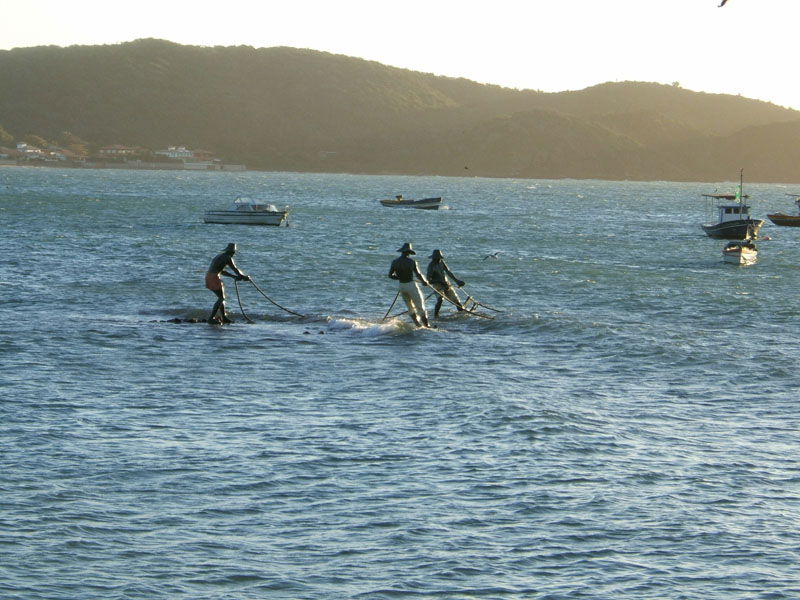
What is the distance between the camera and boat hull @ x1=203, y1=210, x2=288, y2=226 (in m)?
82.2

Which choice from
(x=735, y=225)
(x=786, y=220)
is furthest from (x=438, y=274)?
(x=786, y=220)

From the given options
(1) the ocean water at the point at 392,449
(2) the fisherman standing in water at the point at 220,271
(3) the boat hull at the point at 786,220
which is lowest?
(1) the ocean water at the point at 392,449

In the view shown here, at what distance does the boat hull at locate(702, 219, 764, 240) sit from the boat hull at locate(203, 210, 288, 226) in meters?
28.3

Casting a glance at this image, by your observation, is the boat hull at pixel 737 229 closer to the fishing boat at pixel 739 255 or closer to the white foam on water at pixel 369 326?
the fishing boat at pixel 739 255

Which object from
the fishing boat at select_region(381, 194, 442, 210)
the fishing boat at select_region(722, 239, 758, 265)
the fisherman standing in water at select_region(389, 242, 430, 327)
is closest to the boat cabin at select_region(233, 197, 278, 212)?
the fishing boat at select_region(381, 194, 442, 210)

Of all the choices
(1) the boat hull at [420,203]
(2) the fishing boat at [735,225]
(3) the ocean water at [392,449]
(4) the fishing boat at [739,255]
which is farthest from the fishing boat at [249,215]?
(3) the ocean water at [392,449]

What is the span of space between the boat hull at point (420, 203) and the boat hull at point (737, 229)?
A: 4425 cm

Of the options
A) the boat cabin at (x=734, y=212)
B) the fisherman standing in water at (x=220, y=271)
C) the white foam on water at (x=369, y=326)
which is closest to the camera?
the fisherman standing in water at (x=220, y=271)

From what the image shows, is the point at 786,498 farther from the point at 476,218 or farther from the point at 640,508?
the point at 476,218

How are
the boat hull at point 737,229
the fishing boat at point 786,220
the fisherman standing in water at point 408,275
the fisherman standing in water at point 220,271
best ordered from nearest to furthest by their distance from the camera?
the fisherman standing in water at point 408,275 → the fisherman standing in water at point 220,271 → the boat hull at point 737,229 → the fishing boat at point 786,220

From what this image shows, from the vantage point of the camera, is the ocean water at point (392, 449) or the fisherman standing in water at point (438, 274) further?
the fisherman standing in water at point (438, 274)

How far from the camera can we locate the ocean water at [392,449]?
1319 cm

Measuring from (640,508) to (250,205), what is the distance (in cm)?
7030

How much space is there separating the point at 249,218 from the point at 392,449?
217 ft
